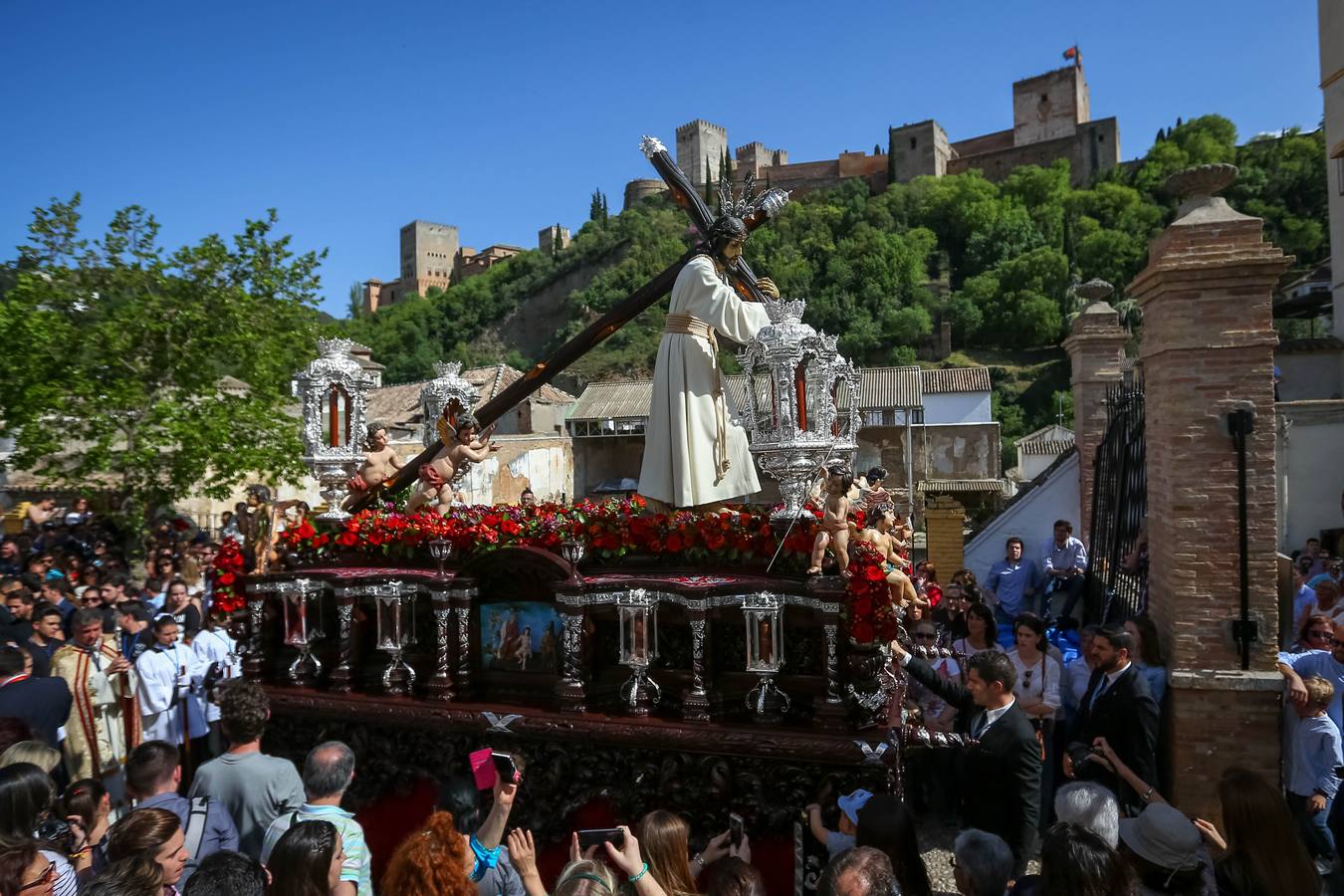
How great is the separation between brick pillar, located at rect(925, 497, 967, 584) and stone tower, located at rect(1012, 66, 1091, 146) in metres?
72.2

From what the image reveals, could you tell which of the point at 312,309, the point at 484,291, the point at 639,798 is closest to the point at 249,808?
the point at 639,798

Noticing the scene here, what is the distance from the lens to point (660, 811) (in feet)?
12.0

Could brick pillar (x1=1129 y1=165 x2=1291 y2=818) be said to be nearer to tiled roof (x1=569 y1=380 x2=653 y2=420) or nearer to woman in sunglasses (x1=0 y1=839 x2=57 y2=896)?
woman in sunglasses (x1=0 y1=839 x2=57 y2=896)

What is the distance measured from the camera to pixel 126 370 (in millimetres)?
16422

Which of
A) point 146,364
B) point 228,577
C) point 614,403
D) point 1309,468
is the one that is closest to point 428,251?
point 614,403

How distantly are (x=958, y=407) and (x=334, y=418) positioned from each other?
29.4 metres

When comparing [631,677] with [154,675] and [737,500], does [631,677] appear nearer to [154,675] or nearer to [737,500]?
[737,500]

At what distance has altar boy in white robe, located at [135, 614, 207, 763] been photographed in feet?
22.6

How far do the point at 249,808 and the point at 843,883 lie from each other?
2.95 metres

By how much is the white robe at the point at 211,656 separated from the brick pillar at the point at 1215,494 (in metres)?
7.45

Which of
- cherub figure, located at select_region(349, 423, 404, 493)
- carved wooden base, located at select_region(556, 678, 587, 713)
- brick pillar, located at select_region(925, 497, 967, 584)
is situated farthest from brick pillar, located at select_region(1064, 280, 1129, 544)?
cherub figure, located at select_region(349, 423, 404, 493)

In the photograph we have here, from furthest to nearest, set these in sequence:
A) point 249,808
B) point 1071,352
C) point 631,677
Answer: point 1071,352 → point 631,677 → point 249,808

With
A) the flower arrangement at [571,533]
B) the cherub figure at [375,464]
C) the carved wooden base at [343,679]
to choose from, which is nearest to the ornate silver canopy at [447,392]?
the cherub figure at [375,464]

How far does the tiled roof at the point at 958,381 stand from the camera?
3297 cm
